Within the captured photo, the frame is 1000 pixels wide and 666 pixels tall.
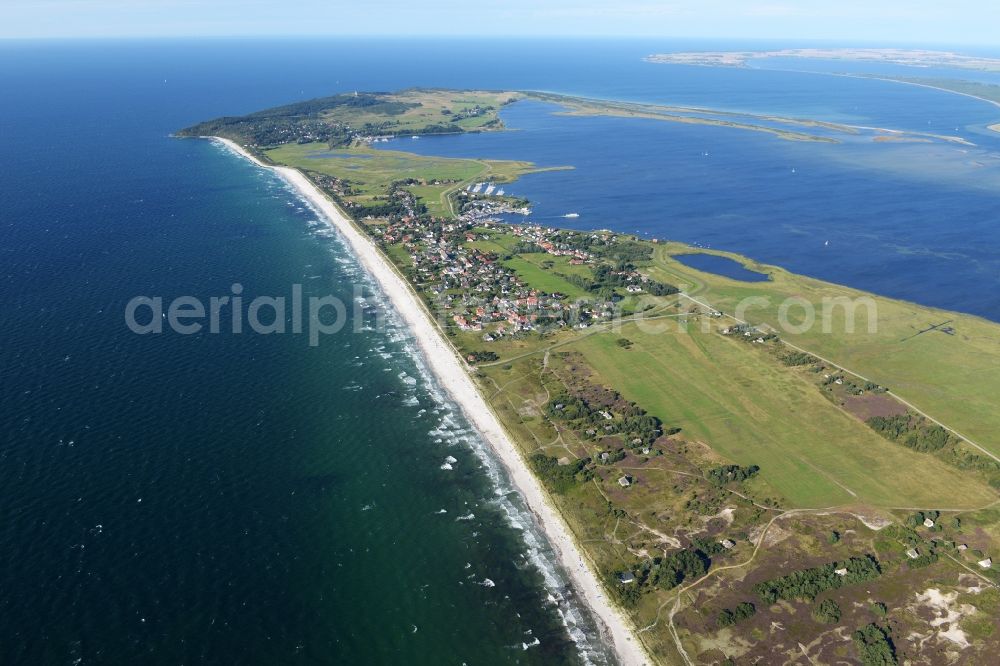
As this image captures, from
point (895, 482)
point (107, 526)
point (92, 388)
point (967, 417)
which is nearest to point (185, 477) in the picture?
point (107, 526)

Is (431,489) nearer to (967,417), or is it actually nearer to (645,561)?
(645,561)

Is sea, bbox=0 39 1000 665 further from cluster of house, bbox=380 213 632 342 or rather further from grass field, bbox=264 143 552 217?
grass field, bbox=264 143 552 217

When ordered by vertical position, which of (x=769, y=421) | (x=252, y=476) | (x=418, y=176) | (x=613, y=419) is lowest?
(x=769, y=421)

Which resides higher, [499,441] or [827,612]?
[499,441]

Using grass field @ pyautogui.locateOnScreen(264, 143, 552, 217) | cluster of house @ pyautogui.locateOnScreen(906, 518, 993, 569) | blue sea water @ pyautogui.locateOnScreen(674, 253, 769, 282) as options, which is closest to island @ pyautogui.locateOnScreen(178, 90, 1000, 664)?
cluster of house @ pyautogui.locateOnScreen(906, 518, 993, 569)

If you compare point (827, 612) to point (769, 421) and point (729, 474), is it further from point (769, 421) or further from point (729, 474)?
point (769, 421)

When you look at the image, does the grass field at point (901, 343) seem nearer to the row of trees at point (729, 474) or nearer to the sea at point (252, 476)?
the sea at point (252, 476)

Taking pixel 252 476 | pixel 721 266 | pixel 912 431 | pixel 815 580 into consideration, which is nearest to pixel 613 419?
pixel 815 580
